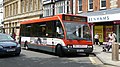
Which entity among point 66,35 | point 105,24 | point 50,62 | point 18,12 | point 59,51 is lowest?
point 50,62

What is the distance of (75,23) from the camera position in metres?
16.4

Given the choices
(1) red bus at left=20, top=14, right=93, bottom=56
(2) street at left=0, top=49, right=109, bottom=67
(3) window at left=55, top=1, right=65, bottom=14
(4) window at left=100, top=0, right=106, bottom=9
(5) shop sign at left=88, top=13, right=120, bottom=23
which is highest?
(3) window at left=55, top=1, right=65, bottom=14

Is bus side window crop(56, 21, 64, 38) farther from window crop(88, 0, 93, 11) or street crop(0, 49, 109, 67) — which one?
window crop(88, 0, 93, 11)

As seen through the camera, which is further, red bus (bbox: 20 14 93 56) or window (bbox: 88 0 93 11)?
window (bbox: 88 0 93 11)

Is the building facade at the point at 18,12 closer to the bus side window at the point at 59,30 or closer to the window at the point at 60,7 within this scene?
the window at the point at 60,7

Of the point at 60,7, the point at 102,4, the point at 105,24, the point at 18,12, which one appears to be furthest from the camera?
the point at 18,12

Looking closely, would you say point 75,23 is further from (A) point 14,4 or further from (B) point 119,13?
(A) point 14,4

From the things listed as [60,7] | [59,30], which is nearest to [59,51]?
[59,30]

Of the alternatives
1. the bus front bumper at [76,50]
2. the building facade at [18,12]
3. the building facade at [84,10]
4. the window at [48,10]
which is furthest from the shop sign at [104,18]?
the building facade at [18,12]

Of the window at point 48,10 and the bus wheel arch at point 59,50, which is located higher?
the window at point 48,10

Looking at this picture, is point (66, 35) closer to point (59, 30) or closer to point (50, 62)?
point (59, 30)

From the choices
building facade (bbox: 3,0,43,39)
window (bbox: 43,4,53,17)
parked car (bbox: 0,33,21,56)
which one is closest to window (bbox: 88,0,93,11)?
window (bbox: 43,4,53,17)

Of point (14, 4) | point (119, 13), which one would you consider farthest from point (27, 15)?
point (119, 13)

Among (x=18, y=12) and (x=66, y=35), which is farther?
(x=18, y=12)
